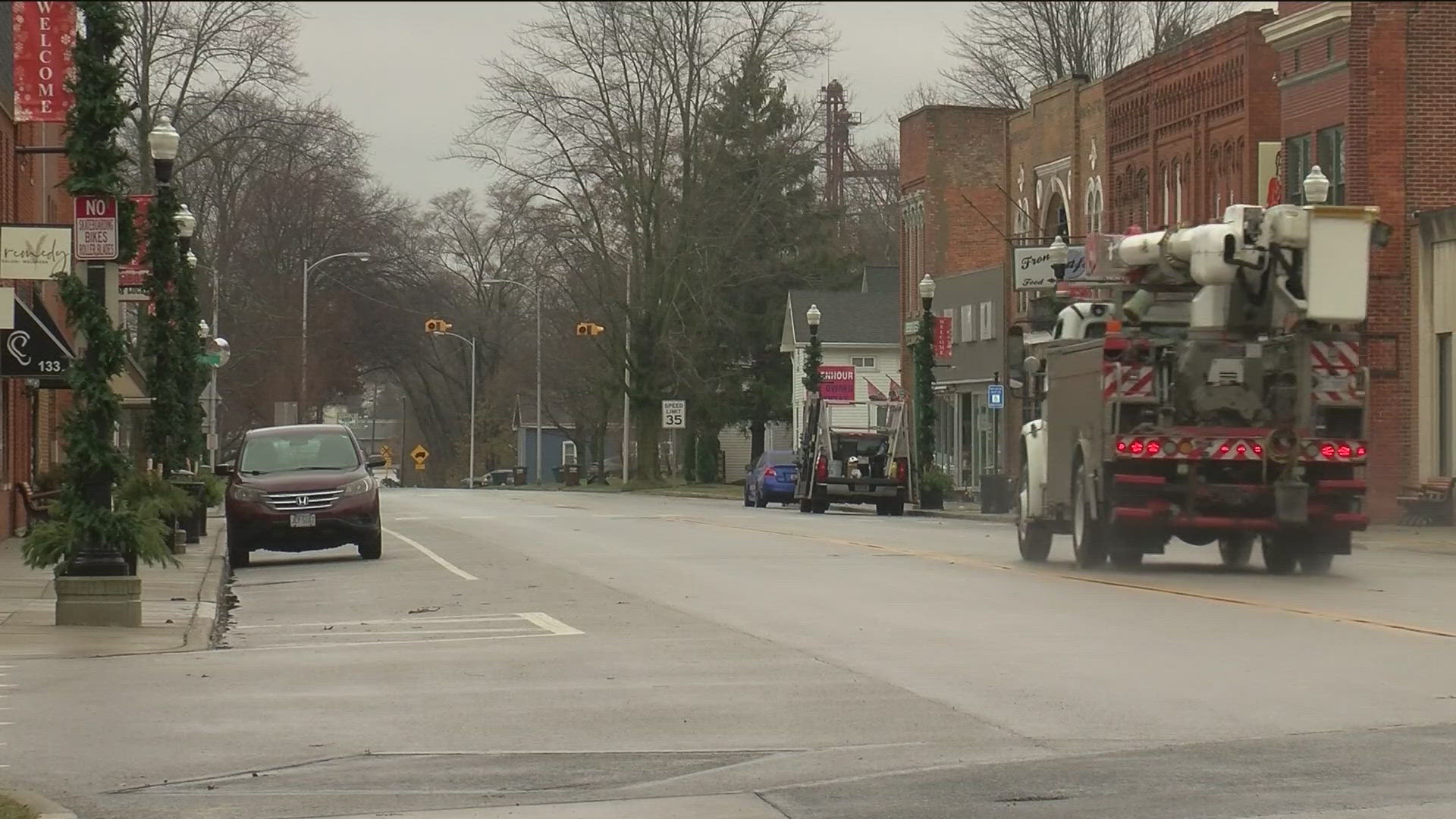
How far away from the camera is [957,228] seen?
6881 centimetres

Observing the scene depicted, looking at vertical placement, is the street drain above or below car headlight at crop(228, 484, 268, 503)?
below

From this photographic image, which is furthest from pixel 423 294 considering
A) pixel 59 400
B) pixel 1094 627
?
pixel 1094 627

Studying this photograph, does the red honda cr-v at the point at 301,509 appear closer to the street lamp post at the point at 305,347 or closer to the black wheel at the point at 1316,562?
the black wheel at the point at 1316,562

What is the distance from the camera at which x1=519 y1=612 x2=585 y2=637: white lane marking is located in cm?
1748

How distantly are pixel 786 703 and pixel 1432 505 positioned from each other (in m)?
27.2

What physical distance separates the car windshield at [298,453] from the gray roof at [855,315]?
54.7m

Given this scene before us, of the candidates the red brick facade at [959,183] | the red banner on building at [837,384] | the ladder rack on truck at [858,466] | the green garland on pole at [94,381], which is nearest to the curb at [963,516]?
the ladder rack on truck at [858,466]

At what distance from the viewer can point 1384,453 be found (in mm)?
38625

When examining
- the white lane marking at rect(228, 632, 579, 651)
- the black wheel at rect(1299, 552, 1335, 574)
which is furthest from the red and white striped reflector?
the white lane marking at rect(228, 632, 579, 651)

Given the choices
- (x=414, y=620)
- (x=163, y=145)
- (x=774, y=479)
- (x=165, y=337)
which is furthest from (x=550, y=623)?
(x=774, y=479)

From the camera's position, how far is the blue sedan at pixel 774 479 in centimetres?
5628

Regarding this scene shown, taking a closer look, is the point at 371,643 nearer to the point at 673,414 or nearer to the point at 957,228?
the point at 957,228

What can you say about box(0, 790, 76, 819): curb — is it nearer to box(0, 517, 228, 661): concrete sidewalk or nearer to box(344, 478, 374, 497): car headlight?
box(0, 517, 228, 661): concrete sidewalk

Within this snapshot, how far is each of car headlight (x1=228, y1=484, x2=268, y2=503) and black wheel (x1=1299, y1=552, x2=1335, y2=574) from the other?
1251cm
